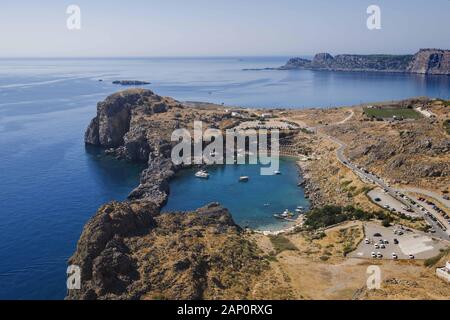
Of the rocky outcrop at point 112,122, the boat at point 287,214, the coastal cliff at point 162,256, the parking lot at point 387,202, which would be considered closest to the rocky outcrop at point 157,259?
the coastal cliff at point 162,256

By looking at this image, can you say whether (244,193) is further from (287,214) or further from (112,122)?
(112,122)

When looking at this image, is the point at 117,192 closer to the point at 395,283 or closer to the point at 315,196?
the point at 315,196

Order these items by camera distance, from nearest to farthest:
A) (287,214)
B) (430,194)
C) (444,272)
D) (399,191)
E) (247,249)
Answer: (444,272) → (247,249) → (430,194) → (399,191) → (287,214)

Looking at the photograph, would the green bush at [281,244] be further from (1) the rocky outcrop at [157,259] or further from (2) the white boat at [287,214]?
(2) the white boat at [287,214]

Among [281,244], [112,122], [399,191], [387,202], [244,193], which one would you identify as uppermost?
[112,122]

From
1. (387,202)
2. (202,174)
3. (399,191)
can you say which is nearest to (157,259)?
(387,202)

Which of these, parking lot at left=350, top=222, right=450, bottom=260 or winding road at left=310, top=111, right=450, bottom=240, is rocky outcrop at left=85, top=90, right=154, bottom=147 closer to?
winding road at left=310, top=111, right=450, bottom=240

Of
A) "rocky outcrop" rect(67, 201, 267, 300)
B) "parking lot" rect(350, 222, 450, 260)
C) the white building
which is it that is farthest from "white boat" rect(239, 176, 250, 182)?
the white building
